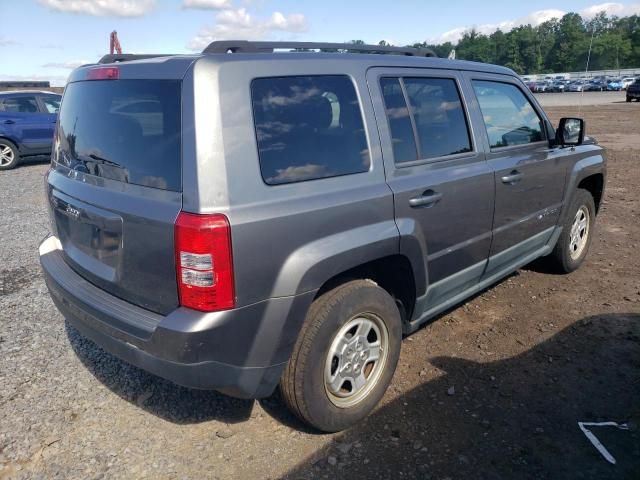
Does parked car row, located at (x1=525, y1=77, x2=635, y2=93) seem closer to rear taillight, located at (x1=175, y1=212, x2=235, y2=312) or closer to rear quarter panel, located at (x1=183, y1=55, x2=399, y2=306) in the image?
rear quarter panel, located at (x1=183, y1=55, x2=399, y2=306)

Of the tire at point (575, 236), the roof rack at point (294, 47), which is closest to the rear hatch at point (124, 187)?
the roof rack at point (294, 47)

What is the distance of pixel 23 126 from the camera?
Result: 1192 centimetres

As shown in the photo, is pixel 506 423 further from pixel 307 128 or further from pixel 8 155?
pixel 8 155

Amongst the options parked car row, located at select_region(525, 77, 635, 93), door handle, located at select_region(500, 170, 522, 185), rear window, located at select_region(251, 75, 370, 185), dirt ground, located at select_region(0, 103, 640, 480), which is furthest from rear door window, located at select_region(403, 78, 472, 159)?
parked car row, located at select_region(525, 77, 635, 93)

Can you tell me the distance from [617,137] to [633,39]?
105574 millimetres

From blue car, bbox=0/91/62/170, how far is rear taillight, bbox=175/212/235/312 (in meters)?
11.9

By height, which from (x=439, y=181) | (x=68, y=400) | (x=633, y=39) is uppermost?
(x=633, y=39)

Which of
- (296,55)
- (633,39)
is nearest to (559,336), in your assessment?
(296,55)

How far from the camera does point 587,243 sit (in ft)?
17.1

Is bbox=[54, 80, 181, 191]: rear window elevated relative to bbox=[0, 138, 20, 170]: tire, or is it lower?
elevated

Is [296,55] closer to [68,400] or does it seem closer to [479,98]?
[479,98]

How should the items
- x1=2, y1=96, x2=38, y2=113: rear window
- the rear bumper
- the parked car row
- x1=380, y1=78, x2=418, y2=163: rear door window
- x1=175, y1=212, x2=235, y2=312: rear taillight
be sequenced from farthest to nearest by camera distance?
the parked car row < x1=2, y1=96, x2=38, y2=113: rear window < x1=380, y1=78, x2=418, y2=163: rear door window < the rear bumper < x1=175, y1=212, x2=235, y2=312: rear taillight

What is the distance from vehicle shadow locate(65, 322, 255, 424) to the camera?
2939mm

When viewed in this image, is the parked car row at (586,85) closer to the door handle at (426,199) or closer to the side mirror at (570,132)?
the side mirror at (570,132)
